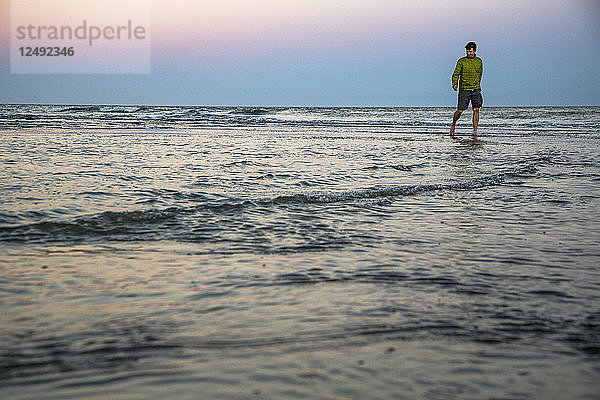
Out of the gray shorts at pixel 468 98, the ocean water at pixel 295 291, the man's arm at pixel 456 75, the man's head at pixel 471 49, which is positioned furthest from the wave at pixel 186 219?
the gray shorts at pixel 468 98

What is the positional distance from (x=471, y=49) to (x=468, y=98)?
41.4 inches

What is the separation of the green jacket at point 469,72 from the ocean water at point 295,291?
774 cm

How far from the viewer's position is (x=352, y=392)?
4.67 ft

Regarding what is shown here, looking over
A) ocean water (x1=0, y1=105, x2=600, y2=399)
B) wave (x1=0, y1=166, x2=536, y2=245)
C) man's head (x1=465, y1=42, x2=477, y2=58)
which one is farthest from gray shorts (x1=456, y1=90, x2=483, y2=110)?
wave (x1=0, y1=166, x2=536, y2=245)

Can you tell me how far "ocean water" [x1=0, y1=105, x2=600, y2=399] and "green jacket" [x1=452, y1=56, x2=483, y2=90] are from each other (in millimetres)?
7735

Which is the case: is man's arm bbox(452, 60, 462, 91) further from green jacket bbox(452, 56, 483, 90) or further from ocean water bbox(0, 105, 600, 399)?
ocean water bbox(0, 105, 600, 399)

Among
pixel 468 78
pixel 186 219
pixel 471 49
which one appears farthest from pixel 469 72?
pixel 186 219

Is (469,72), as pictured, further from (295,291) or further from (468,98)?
(295,291)

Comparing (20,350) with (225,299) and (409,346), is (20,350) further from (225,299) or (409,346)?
(409,346)

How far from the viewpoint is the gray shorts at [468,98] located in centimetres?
1236

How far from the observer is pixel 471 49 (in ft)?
38.8

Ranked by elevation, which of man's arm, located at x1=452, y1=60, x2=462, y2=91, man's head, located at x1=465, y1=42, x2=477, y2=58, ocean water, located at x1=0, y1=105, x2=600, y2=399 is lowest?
ocean water, located at x1=0, y1=105, x2=600, y2=399

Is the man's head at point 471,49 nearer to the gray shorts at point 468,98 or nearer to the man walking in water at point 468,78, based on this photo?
the man walking in water at point 468,78

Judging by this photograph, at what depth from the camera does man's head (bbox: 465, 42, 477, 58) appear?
462 inches
